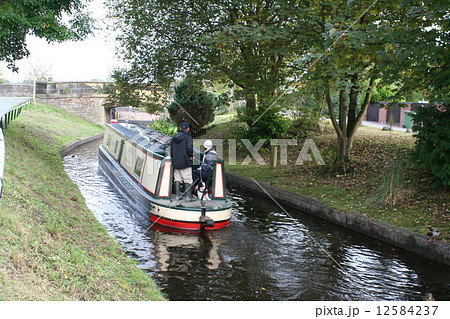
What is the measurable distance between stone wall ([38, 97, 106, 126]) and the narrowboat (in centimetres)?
2411

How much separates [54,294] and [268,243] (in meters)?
5.28

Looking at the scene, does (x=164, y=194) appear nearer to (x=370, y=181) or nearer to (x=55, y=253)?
(x=55, y=253)

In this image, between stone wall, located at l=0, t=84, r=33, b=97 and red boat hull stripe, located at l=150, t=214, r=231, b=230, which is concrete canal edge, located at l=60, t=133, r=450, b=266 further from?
stone wall, located at l=0, t=84, r=33, b=97

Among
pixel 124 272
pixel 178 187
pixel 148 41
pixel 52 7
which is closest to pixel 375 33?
pixel 178 187

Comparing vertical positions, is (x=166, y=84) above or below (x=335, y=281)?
above

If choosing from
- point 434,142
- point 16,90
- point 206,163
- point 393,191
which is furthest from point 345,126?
point 16,90

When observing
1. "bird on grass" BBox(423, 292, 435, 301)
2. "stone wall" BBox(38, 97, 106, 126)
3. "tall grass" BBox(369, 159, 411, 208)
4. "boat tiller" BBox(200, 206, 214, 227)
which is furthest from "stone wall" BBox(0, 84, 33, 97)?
"bird on grass" BBox(423, 292, 435, 301)

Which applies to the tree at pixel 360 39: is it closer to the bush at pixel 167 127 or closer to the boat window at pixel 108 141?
the boat window at pixel 108 141

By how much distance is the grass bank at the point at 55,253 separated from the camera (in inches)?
180

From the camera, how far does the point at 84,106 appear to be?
36.0 meters

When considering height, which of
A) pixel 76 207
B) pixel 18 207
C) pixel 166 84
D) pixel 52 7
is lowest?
pixel 76 207

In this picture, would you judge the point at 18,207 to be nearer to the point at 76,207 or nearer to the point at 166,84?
the point at 76,207

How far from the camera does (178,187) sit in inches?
418

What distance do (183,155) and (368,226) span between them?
4.37 meters
